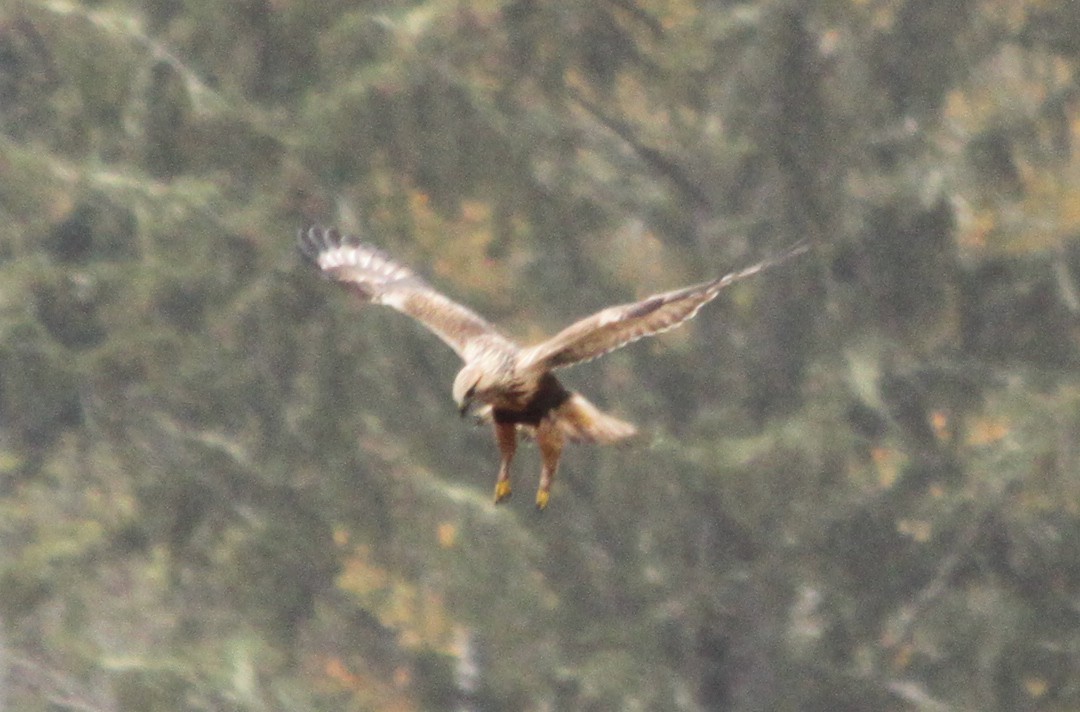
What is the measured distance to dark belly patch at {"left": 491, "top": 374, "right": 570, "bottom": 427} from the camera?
15.6 ft

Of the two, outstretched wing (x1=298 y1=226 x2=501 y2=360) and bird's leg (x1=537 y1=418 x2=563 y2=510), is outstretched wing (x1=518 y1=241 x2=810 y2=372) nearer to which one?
bird's leg (x1=537 y1=418 x2=563 y2=510)

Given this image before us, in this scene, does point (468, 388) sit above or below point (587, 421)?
below

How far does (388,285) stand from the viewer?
6145 millimetres

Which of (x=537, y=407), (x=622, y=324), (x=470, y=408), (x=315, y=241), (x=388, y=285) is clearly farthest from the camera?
(x=315, y=241)

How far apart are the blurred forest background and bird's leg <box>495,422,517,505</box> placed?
263 inches

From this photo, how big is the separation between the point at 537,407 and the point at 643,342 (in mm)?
Answer: 6998

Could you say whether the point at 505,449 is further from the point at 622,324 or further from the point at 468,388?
the point at 622,324

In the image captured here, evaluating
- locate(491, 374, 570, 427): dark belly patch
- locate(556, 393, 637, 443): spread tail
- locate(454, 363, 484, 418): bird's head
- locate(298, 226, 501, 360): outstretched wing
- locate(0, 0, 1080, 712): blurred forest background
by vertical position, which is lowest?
locate(454, 363, 484, 418): bird's head

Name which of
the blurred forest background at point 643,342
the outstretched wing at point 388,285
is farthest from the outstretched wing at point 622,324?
the blurred forest background at point 643,342

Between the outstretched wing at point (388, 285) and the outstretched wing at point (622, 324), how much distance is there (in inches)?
24.0

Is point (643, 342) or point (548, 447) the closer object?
point (548, 447)

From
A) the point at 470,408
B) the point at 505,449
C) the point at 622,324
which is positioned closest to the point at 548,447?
the point at 505,449

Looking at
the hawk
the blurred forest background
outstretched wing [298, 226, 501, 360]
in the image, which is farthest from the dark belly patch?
the blurred forest background

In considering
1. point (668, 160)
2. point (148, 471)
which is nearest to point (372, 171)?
point (668, 160)
